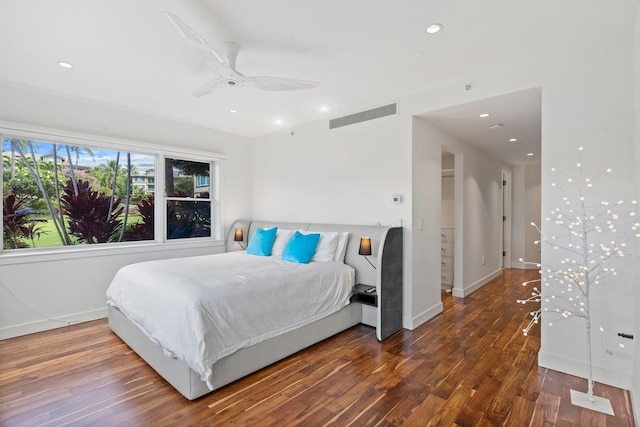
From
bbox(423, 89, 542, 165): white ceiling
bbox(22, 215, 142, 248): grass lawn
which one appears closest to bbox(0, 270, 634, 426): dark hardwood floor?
bbox(22, 215, 142, 248): grass lawn

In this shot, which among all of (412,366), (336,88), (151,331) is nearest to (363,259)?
(412,366)

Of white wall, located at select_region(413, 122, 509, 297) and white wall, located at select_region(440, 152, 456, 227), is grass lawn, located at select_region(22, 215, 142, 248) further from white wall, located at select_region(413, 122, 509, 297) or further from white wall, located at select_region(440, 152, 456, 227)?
white wall, located at select_region(440, 152, 456, 227)

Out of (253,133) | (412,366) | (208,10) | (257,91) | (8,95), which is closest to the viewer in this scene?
(208,10)

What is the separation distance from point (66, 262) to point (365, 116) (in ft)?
13.1

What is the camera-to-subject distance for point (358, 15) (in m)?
2.15

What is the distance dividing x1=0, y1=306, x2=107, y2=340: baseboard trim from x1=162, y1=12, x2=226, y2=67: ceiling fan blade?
11.2 feet

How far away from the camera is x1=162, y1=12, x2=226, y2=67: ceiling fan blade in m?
1.88

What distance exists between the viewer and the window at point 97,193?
11.6 feet

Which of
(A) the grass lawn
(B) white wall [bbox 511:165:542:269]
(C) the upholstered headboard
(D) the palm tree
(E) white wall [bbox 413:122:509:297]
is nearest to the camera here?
(C) the upholstered headboard

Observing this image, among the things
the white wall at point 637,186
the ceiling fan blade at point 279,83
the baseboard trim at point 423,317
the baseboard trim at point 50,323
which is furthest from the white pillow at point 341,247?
the baseboard trim at point 50,323

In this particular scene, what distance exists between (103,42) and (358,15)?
2.03 m

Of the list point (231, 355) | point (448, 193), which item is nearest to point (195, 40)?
point (231, 355)

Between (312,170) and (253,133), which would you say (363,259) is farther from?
(253,133)

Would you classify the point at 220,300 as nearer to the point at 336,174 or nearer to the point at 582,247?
the point at 336,174
